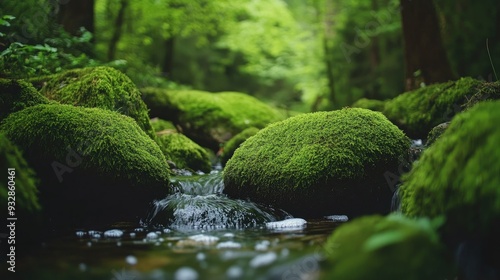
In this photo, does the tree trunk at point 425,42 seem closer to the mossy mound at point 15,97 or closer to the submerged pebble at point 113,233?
the submerged pebble at point 113,233

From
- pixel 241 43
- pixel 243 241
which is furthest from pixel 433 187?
pixel 241 43

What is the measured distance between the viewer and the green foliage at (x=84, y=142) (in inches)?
170

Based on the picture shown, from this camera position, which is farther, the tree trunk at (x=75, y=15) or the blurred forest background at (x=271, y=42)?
the tree trunk at (x=75, y=15)

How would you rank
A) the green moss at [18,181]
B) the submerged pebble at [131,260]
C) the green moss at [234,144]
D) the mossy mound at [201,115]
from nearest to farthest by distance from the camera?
1. the submerged pebble at [131,260]
2. the green moss at [18,181]
3. the green moss at [234,144]
4. the mossy mound at [201,115]

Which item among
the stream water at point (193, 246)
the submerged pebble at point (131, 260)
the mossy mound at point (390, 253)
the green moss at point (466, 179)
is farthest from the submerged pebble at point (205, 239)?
the green moss at point (466, 179)

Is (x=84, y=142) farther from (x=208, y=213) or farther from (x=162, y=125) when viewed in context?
(x=162, y=125)

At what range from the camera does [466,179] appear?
2.56m

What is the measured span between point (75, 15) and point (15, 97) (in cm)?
461

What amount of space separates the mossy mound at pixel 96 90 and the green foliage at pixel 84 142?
115 cm

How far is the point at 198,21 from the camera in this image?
1478 centimetres

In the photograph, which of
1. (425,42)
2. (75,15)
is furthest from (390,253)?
(75,15)

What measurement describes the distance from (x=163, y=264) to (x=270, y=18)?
15.0m

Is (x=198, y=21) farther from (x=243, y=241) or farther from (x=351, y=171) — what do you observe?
(x=243, y=241)

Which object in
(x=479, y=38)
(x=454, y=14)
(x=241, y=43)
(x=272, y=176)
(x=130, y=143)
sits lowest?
(x=272, y=176)
